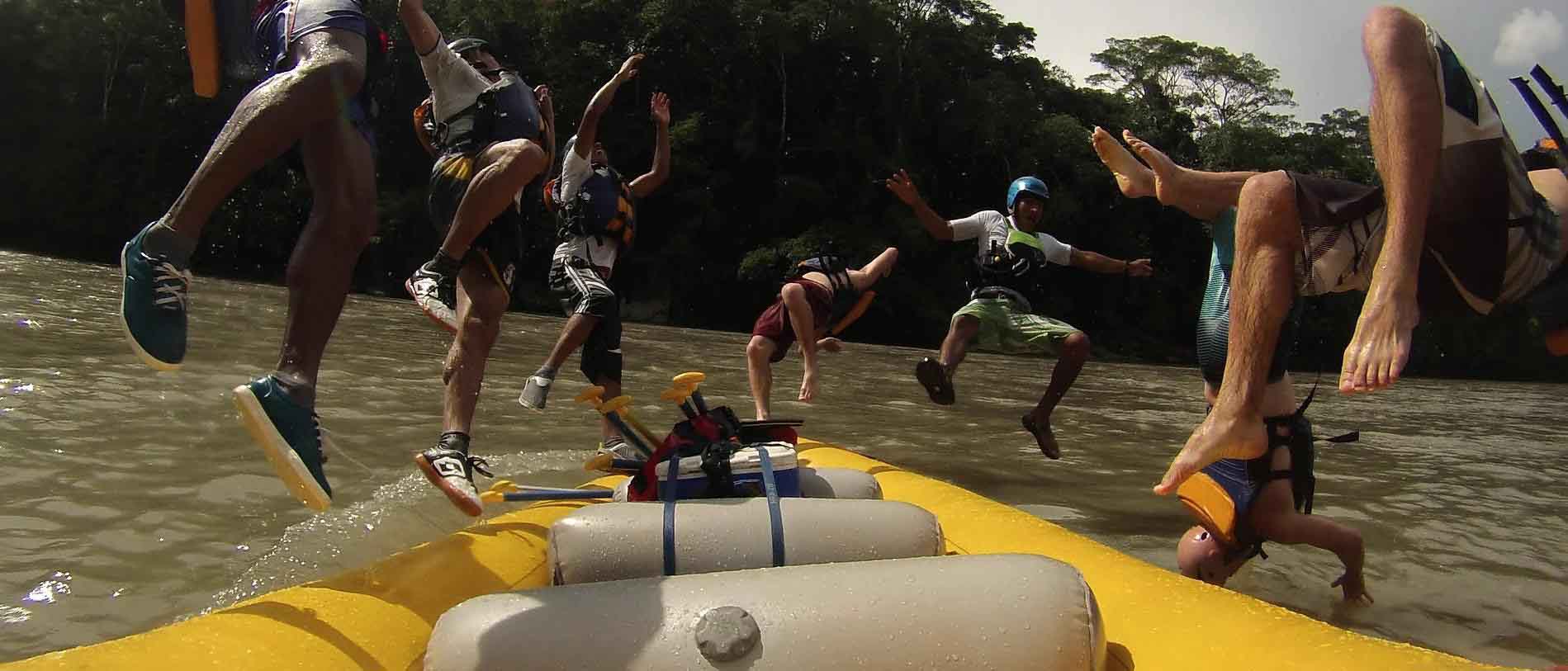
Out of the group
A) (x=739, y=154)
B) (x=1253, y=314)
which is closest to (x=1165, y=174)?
(x=1253, y=314)

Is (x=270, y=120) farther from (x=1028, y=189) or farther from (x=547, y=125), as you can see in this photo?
(x=1028, y=189)

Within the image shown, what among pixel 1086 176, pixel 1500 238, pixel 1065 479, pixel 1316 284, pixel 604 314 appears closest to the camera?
pixel 1500 238

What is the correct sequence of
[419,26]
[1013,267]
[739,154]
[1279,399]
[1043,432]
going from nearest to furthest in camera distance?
[1279,399]
[419,26]
[1043,432]
[1013,267]
[739,154]

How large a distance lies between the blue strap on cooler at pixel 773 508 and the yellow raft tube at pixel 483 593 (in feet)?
2.08

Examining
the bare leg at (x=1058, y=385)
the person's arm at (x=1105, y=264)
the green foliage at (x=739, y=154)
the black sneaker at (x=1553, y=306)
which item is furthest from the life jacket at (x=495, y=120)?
the green foliage at (x=739, y=154)

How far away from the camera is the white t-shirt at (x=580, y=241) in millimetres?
5254

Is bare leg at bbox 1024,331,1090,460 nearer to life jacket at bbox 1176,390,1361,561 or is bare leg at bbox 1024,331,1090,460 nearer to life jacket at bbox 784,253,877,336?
life jacket at bbox 784,253,877,336

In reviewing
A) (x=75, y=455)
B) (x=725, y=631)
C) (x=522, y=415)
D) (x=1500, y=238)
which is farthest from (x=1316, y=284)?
(x=522, y=415)

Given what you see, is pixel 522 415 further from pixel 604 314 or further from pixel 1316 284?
pixel 1316 284

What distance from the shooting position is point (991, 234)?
638cm

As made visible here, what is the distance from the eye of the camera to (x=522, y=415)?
21.1 feet

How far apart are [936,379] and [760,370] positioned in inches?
42.9

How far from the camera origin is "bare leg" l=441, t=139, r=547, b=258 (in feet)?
9.90

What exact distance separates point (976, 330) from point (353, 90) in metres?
4.45
